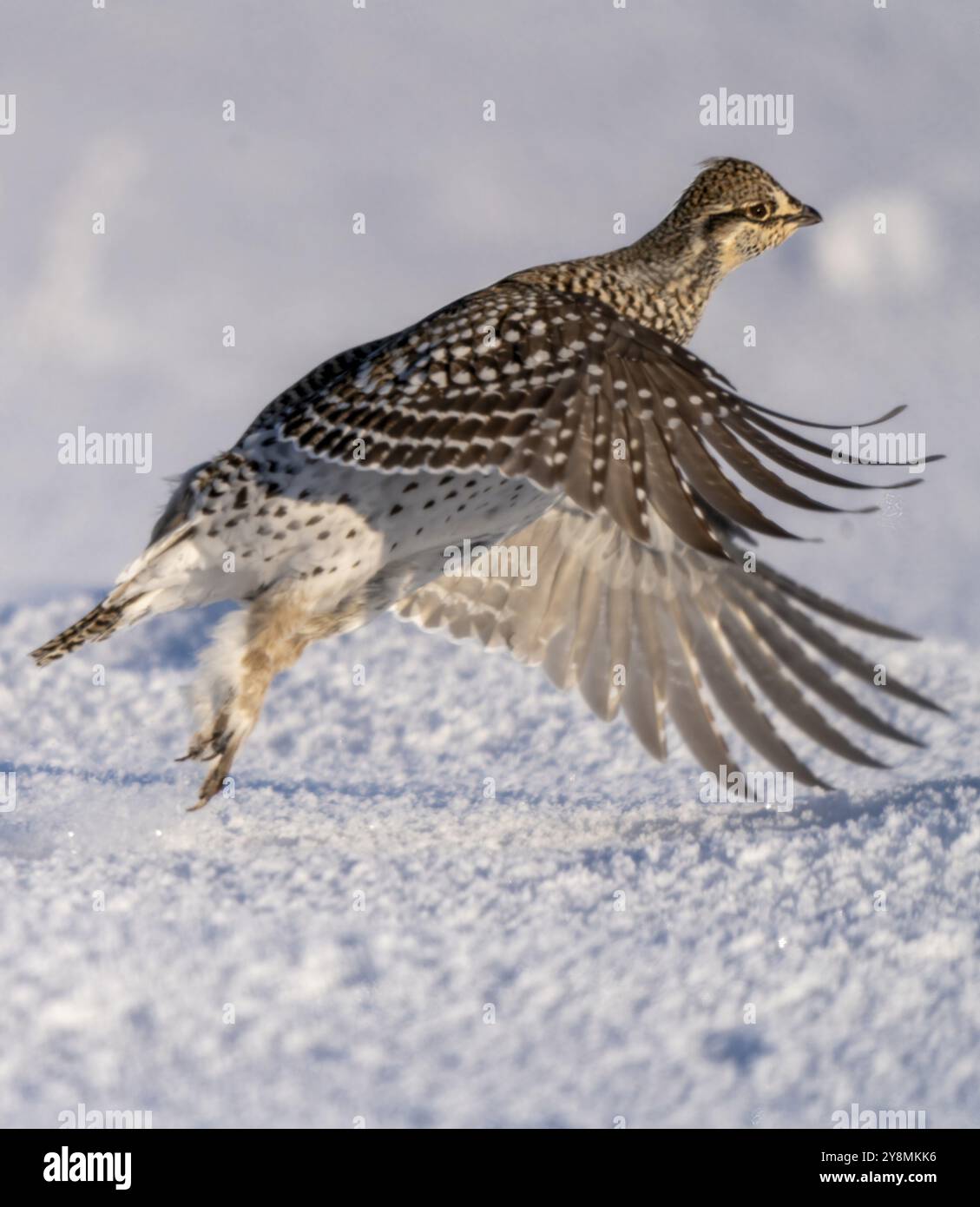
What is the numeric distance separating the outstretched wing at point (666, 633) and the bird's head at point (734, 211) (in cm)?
95

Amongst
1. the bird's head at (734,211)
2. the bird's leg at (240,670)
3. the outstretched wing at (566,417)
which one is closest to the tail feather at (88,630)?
the bird's leg at (240,670)

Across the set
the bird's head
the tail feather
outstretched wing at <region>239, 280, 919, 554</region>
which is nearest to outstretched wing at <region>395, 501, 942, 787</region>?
outstretched wing at <region>239, 280, 919, 554</region>

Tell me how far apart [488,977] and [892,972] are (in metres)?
1.00

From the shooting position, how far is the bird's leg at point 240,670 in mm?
4230

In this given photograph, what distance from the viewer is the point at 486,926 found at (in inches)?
163

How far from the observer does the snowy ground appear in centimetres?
350

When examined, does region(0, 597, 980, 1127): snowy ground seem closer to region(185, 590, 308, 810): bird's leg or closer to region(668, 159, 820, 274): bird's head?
region(185, 590, 308, 810): bird's leg

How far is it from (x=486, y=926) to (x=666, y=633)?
115 cm

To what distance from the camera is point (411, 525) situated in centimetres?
420

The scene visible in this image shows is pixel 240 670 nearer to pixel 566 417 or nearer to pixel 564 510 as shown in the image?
pixel 566 417

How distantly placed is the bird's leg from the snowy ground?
0.15 m

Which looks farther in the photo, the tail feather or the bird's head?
the bird's head

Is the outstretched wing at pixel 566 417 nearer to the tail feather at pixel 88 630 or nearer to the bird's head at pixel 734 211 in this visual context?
the tail feather at pixel 88 630

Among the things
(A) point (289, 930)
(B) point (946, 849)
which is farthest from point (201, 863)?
(B) point (946, 849)
